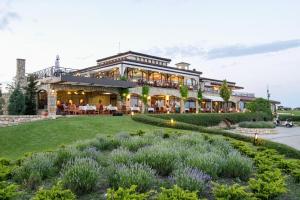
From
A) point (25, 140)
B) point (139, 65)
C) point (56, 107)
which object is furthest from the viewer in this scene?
point (139, 65)

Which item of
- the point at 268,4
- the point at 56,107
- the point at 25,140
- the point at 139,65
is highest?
the point at 268,4

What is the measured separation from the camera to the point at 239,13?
1071 inches

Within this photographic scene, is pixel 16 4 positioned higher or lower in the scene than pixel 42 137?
higher

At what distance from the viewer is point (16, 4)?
Result: 2662cm

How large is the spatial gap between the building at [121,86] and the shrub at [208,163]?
21186 mm

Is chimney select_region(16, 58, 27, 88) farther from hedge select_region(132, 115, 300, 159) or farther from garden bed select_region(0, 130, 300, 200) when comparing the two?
garden bed select_region(0, 130, 300, 200)

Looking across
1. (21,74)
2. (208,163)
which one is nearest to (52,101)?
(21,74)

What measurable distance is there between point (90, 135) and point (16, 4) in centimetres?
1530

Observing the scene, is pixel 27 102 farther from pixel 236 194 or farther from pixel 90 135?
pixel 236 194

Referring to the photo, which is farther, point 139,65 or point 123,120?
point 139,65

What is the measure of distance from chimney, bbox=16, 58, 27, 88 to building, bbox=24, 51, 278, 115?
1.93m

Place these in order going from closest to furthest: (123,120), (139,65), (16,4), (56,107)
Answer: (123,120) < (16,4) < (56,107) < (139,65)

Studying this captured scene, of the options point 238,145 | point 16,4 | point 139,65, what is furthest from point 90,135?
point 139,65

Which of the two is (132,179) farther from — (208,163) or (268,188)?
(268,188)
